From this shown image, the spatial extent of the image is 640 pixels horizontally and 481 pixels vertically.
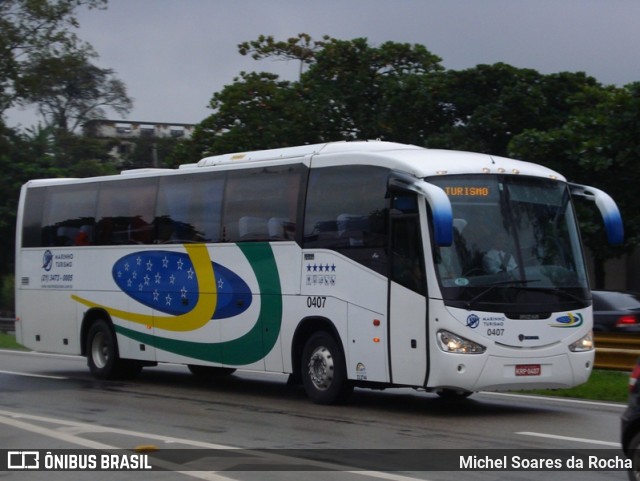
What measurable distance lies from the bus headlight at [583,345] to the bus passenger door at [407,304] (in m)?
1.96

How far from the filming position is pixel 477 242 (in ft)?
42.8

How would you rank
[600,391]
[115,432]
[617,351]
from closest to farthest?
[115,432] → [600,391] → [617,351]

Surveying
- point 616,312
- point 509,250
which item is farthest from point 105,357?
point 616,312

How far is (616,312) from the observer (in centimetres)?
2219

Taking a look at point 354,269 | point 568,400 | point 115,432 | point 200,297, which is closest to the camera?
point 115,432

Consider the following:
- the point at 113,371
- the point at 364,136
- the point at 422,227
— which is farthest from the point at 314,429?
the point at 364,136

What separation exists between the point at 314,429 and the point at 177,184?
6661 millimetres

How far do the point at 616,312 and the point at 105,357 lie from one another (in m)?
10.5

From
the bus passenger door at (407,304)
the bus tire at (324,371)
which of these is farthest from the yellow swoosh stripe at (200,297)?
the bus passenger door at (407,304)

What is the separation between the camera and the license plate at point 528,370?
12.9 metres

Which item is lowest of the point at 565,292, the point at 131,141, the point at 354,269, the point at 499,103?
the point at 565,292

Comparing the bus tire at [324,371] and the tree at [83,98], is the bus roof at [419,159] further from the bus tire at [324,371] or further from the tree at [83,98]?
the tree at [83,98]

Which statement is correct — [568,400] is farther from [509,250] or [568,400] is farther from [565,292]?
[509,250]

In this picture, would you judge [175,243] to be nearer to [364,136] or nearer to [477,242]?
[477,242]
